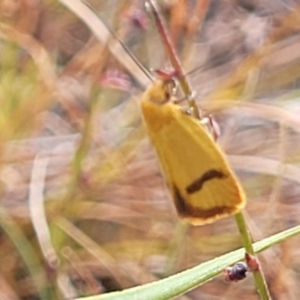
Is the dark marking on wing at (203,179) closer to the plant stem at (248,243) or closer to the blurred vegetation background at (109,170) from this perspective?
the plant stem at (248,243)

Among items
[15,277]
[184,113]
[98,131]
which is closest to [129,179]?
[98,131]

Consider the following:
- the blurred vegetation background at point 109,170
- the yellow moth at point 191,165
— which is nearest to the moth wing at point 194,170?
the yellow moth at point 191,165

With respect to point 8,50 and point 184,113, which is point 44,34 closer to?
point 8,50

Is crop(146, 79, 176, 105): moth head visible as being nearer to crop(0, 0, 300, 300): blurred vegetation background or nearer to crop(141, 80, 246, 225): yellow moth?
crop(141, 80, 246, 225): yellow moth

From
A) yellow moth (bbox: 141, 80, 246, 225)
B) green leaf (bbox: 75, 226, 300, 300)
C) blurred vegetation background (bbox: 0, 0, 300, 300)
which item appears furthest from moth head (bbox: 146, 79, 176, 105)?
blurred vegetation background (bbox: 0, 0, 300, 300)

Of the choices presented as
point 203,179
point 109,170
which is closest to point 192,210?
point 203,179

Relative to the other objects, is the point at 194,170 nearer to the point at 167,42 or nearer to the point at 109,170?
the point at 167,42
